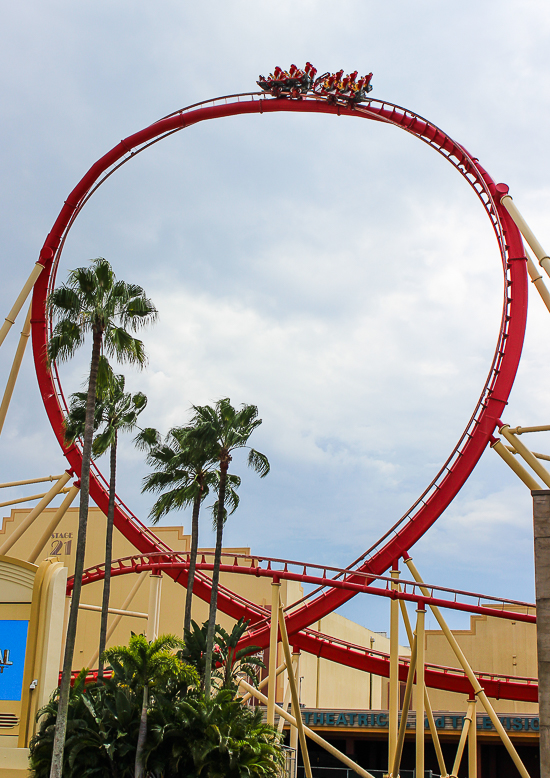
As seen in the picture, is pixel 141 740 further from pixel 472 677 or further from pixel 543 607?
pixel 543 607

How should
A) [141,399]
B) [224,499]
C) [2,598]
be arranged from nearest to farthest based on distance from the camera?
[2,598] < [224,499] < [141,399]

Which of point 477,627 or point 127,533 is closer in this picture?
point 127,533

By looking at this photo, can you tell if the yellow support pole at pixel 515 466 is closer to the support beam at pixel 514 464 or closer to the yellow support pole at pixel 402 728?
the support beam at pixel 514 464

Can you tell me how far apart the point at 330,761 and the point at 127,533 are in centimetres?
1659

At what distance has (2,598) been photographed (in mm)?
20438

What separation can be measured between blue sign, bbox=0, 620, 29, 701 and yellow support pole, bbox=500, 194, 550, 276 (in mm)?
14989

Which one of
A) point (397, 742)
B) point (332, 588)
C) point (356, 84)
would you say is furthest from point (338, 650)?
point (356, 84)

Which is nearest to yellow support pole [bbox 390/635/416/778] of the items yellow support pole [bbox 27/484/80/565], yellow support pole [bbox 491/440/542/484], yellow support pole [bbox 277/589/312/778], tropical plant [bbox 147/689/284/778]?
yellow support pole [bbox 277/589/312/778]

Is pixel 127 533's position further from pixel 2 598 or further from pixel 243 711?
pixel 243 711

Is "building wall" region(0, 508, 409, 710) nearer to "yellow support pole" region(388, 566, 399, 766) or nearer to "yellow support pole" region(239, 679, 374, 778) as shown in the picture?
"yellow support pole" region(239, 679, 374, 778)

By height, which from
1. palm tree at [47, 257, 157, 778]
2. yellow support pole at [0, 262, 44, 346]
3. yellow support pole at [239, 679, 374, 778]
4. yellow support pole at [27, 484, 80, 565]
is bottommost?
yellow support pole at [239, 679, 374, 778]

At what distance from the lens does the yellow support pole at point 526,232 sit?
19219mm

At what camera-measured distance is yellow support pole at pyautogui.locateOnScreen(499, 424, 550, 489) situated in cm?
1981

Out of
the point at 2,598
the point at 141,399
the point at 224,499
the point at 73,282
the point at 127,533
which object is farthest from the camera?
the point at 127,533
